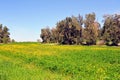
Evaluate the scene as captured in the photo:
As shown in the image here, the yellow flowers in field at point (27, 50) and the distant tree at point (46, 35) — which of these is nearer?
the yellow flowers in field at point (27, 50)

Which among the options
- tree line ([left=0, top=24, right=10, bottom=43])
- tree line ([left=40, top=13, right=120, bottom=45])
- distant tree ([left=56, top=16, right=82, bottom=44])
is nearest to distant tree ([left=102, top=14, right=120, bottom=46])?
tree line ([left=40, top=13, right=120, bottom=45])

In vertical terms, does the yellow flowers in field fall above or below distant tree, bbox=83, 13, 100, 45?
below

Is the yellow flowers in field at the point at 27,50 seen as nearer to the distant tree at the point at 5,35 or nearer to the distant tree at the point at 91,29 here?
the distant tree at the point at 91,29

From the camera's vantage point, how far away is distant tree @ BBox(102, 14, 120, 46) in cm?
9631

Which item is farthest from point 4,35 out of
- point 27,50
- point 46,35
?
point 27,50

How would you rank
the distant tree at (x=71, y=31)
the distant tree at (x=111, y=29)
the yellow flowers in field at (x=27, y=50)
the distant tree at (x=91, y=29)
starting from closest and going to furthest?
1. the yellow flowers in field at (x=27, y=50)
2. the distant tree at (x=111, y=29)
3. the distant tree at (x=91, y=29)
4. the distant tree at (x=71, y=31)

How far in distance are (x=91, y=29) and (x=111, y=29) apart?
47.2 feet

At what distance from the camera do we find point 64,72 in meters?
20.5

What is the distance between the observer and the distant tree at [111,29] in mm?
96312

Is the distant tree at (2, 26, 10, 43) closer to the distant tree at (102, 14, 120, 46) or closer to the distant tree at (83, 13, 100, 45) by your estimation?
the distant tree at (83, 13, 100, 45)

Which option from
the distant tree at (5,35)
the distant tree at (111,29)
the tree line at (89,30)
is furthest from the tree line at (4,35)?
the distant tree at (111,29)

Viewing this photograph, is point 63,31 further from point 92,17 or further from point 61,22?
point 92,17

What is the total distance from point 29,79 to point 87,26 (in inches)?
3994

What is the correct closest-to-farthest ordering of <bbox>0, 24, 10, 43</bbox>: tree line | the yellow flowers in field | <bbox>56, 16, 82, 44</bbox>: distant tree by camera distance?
the yellow flowers in field
<bbox>56, 16, 82, 44</bbox>: distant tree
<bbox>0, 24, 10, 43</bbox>: tree line
